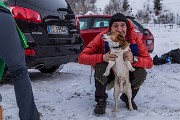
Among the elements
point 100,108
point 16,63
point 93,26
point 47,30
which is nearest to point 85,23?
point 93,26

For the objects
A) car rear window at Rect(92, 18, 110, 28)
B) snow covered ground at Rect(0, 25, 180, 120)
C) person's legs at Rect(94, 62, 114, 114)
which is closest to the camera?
snow covered ground at Rect(0, 25, 180, 120)

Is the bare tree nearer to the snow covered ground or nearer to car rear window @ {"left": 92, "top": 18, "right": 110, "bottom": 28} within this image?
car rear window @ {"left": 92, "top": 18, "right": 110, "bottom": 28}

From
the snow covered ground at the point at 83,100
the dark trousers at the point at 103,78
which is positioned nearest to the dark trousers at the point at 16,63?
the snow covered ground at the point at 83,100

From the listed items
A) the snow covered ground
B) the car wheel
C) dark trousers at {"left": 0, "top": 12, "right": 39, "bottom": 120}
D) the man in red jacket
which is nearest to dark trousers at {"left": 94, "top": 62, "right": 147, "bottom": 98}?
the man in red jacket

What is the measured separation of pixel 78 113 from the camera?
3785 mm

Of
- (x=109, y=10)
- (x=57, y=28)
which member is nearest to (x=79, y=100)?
(x=57, y=28)

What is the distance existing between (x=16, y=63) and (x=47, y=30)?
2.41 meters

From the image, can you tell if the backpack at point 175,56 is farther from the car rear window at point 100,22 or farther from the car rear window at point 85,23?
the car rear window at point 85,23

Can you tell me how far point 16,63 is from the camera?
2691 millimetres

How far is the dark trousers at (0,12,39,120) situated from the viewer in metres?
2.66

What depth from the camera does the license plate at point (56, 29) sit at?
16.8 feet

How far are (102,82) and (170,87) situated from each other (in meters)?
1.82

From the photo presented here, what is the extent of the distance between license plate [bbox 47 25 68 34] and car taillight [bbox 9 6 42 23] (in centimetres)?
23

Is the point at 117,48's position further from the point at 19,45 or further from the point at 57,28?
the point at 57,28
